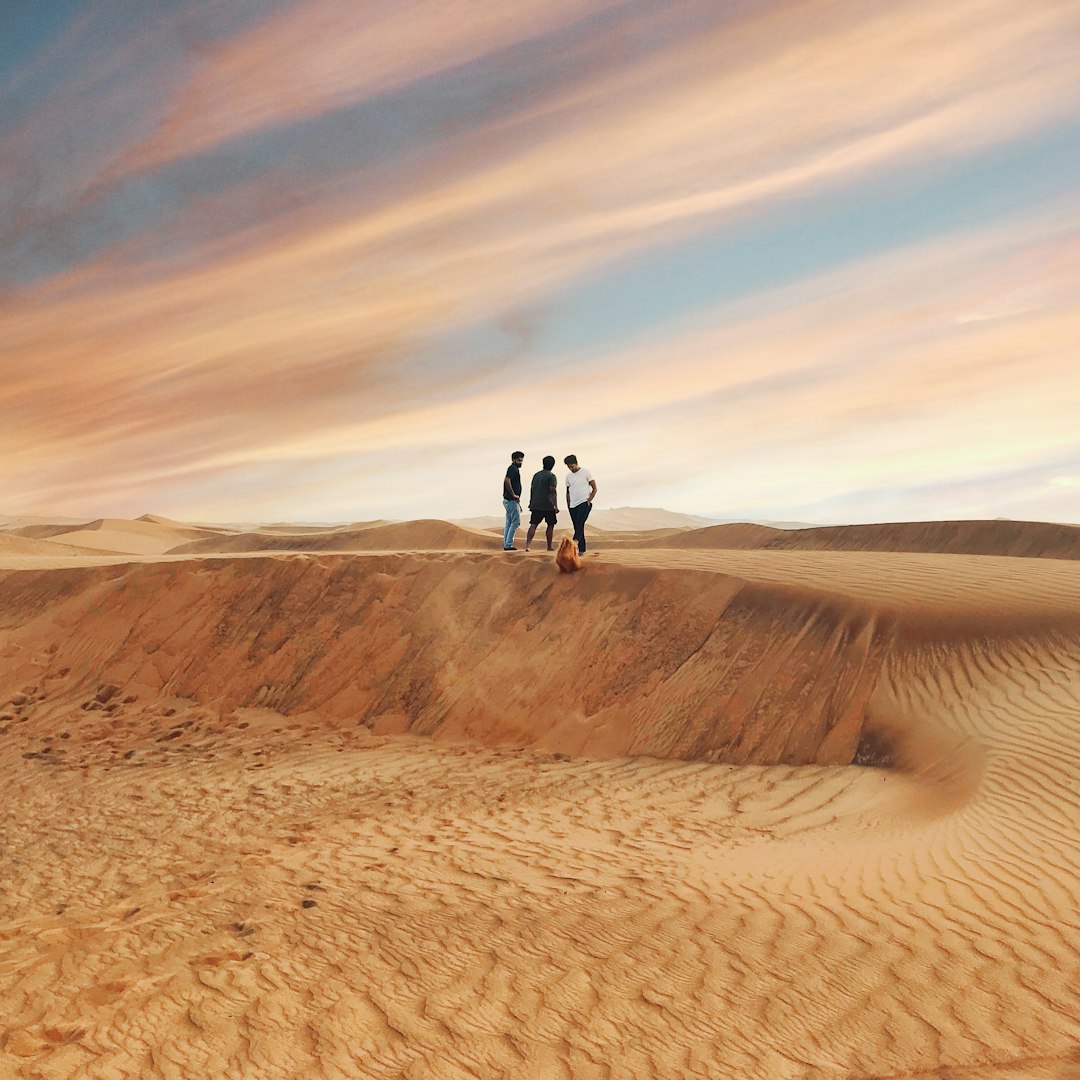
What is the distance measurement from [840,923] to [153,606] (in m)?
12.6

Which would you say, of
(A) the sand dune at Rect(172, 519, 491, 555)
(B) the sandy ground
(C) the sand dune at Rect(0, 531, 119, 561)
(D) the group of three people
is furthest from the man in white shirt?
(C) the sand dune at Rect(0, 531, 119, 561)

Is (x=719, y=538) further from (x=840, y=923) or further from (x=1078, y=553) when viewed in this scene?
(x=840, y=923)

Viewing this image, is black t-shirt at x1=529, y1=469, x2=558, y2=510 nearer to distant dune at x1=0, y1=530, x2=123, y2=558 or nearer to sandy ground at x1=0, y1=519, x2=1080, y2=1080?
sandy ground at x1=0, y1=519, x2=1080, y2=1080

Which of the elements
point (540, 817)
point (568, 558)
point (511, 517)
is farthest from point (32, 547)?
point (540, 817)

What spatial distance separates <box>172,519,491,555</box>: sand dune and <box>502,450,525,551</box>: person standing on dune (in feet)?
41.2

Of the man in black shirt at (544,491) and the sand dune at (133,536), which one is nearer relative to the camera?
the man in black shirt at (544,491)

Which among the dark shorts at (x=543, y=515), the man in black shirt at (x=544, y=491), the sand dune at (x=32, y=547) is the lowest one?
the sand dune at (x=32, y=547)

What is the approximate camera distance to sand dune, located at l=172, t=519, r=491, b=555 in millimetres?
31391

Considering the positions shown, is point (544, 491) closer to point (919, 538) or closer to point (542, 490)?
point (542, 490)

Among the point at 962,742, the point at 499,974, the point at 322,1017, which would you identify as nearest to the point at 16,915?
the point at 322,1017

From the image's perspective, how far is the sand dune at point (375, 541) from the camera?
31391mm

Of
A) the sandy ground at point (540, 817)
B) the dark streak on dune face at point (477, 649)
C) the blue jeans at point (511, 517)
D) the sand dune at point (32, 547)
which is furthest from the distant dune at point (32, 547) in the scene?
the blue jeans at point (511, 517)

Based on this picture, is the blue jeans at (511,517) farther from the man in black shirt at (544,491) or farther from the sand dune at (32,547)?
the sand dune at (32,547)

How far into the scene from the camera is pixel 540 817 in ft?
26.3
